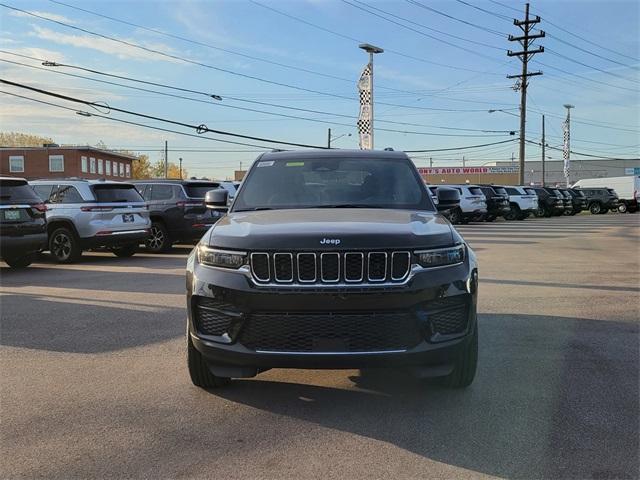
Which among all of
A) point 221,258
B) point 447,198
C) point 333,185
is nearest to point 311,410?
point 221,258

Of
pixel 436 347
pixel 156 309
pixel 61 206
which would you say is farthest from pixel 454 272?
pixel 61 206

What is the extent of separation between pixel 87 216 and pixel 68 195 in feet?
2.39

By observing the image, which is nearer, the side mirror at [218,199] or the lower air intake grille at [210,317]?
the lower air intake grille at [210,317]

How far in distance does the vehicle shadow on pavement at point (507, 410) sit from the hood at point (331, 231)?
116 cm

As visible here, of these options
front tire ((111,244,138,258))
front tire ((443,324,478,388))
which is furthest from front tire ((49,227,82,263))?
front tire ((443,324,478,388))

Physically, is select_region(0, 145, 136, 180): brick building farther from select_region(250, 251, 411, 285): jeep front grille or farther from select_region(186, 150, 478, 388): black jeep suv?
select_region(250, 251, 411, 285): jeep front grille

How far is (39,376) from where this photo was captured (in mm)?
5000

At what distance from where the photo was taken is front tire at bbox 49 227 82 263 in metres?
12.9

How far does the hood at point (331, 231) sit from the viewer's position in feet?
12.7

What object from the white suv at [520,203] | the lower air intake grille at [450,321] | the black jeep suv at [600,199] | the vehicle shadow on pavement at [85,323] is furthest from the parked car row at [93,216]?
the black jeep suv at [600,199]

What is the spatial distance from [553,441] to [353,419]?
124 cm

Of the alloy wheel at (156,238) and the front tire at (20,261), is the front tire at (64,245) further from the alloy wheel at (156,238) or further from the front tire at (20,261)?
the alloy wheel at (156,238)

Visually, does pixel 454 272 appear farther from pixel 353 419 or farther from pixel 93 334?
pixel 93 334

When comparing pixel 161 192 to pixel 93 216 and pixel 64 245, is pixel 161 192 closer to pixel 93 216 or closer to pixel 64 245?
pixel 93 216
